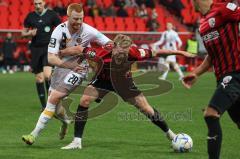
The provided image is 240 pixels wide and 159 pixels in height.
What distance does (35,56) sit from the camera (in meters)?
15.1

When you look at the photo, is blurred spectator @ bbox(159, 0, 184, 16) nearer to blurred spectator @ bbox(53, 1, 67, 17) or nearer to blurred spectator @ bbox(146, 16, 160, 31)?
blurred spectator @ bbox(146, 16, 160, 31)

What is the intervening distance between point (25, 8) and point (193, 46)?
31.0ft

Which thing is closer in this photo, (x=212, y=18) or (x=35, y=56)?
Answer: (x=212, y=18)

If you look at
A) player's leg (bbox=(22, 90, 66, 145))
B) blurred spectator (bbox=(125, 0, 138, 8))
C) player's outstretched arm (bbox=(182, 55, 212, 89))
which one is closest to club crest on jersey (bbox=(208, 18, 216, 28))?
player's outstretched arm (bbox=(182, 55, 212, 89))

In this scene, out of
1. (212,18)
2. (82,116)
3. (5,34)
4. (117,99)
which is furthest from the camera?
(5,34)

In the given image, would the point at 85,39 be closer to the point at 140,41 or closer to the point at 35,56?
the point at 35,56

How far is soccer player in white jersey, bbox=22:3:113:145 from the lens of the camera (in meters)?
9.35

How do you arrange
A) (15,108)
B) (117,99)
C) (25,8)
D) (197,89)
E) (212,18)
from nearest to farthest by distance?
(212,18) < (15,108) < (117,99) < (197,89) < (25,8)

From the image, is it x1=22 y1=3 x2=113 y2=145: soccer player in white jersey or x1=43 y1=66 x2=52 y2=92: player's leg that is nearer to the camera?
x1=22 y1=3 x2=113 y2=145: soccer player in white jersey

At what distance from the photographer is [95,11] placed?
3397 centimetres

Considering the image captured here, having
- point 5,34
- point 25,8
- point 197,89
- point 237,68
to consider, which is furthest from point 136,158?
point 25,8

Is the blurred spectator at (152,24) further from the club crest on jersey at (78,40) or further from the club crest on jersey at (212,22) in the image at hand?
the club crest on jersey at (212,22)

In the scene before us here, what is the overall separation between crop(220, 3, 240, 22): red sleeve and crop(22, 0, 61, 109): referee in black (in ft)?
25.7

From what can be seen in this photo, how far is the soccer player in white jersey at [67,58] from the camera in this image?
30.7 feet
